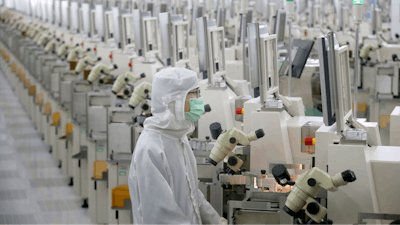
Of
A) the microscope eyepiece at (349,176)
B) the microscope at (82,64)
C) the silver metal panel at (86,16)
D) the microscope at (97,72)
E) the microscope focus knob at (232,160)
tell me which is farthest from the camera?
the silver metal panel at (86,16)

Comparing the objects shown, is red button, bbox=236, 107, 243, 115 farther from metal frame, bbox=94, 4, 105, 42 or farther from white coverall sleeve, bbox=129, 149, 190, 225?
metal frame, bbox=94, 4, 105, 42

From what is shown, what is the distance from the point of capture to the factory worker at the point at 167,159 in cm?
218

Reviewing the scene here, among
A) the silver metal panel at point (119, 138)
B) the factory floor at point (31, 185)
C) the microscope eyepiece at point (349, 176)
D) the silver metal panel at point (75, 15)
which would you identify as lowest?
the factory floor at point (31, 185)

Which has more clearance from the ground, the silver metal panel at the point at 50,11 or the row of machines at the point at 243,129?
the silver metal panel at the point at 50,11

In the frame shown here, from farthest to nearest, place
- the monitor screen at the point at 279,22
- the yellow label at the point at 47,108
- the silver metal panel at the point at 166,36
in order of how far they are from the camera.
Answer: the yellow label at the point at 47,108 → the monitor screen at the point at 279,22 → the silver metal panel at the point at 166,36

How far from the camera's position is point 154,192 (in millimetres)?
2166

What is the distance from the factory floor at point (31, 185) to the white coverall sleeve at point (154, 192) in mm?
3826

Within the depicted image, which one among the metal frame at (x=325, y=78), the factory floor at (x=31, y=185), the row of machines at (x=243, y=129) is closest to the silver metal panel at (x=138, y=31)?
the row of machines at (x=243, y=129)

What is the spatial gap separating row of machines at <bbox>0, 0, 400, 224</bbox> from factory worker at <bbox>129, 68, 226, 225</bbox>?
31 cm

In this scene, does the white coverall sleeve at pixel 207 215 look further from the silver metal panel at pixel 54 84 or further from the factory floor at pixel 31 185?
the silver metal panel at pixel 54 84

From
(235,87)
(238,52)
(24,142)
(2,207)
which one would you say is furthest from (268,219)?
(24,142)

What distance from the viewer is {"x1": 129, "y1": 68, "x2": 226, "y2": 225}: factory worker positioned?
2178 mm

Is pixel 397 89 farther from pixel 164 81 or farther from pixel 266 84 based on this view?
pixel 164 81

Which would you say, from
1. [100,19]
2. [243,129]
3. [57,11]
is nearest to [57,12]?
[57,11]
